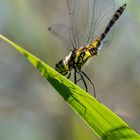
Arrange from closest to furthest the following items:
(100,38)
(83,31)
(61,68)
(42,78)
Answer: (61,68) < (83,31) < (100,38) < (42,78)

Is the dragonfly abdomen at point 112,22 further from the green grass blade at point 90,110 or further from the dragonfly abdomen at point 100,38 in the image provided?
the green grass blade at point 90,110

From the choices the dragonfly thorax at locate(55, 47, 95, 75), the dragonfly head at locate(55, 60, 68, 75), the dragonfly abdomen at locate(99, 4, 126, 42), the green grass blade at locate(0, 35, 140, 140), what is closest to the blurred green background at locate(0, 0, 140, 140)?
the dragonfly abdomen at locate(99, 4, 126, 42)

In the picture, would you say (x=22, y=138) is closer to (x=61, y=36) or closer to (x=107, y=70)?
(x=107, y=70)

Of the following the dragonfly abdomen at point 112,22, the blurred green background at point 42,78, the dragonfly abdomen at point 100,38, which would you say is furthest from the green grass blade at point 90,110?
the blurred green background at point 42,78

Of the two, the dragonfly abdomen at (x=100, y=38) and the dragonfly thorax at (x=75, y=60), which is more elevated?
the dragonfly abdomen at (x=100, y=38)

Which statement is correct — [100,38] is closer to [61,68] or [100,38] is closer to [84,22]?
[84,22]

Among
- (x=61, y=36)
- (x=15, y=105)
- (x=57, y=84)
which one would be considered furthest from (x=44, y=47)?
(x=57, y=84)

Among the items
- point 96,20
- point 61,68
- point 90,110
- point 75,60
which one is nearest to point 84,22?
point 96,20
